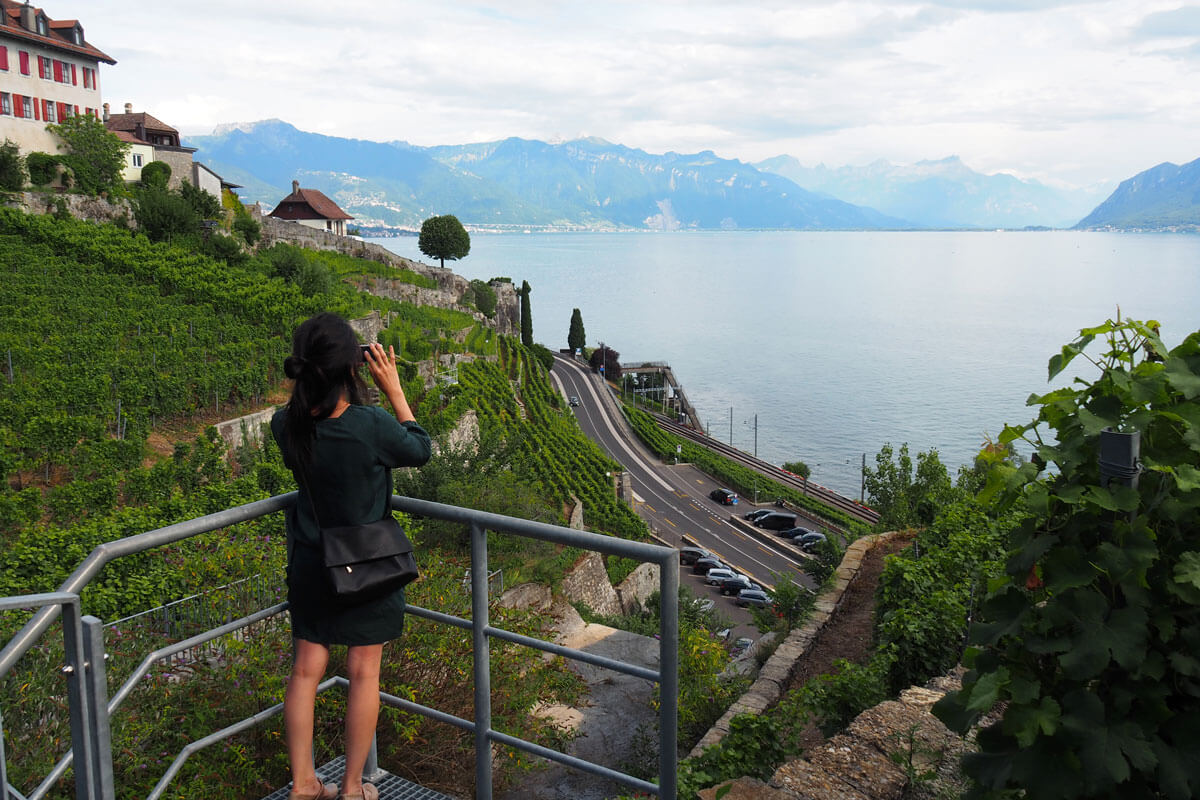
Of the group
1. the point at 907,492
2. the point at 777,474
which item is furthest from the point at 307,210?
the point at 907,492

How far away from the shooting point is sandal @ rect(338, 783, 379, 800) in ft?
10.6

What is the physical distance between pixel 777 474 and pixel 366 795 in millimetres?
62628

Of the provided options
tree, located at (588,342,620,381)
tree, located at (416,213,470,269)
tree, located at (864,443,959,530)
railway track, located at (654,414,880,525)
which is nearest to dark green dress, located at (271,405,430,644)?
tree, located at (864,443,959,530)

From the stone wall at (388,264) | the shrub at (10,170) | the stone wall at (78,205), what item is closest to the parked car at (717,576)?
the stone wall at (388,264)

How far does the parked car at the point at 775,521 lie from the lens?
4900 cm

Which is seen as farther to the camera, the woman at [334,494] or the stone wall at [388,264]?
the stone wall at [388,264]

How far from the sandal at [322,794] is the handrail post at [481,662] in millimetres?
555

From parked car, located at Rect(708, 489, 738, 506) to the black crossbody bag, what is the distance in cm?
5099

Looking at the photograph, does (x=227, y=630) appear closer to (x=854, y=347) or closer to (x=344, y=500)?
(x=344, y=500)

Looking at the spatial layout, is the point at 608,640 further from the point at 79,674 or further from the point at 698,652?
the point at 79,674

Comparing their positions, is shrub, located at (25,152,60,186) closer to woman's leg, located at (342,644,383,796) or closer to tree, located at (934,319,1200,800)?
woman's leg, located at (342,644,383,796)

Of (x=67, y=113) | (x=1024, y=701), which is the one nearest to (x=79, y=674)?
(x=1024, y=701)

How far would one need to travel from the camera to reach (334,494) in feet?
9.84

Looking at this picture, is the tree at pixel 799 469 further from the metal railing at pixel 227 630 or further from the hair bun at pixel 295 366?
the hair bun at pixel 295 366
